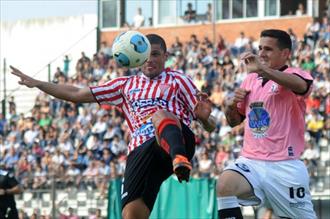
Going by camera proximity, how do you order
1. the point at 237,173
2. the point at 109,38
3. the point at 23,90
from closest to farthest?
the point at 237,173 < the point at 23,90 < the point at 109,38

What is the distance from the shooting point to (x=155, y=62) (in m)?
10.9

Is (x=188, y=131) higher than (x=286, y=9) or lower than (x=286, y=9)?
lower

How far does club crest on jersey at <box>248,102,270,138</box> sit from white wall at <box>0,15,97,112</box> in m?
26.7

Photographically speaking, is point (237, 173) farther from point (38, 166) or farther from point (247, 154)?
point (38, 166)

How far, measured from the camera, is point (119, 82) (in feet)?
36.3

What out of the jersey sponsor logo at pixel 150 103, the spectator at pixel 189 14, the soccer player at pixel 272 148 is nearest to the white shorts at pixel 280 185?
the soccer player at pixel 272 148

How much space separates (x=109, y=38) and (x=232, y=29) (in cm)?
485

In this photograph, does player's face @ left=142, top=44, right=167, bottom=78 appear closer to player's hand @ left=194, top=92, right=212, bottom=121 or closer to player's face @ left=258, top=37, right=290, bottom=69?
player's hand @ left=194, top=92, right=212, bottom=121

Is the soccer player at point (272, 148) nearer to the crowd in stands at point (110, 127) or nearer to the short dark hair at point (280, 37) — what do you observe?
the short dark hair at point (280, 37)

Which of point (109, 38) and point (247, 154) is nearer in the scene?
point (247, 154)

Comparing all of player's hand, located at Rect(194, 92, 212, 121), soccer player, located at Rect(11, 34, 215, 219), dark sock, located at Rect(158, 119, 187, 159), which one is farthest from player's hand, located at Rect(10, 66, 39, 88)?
player's hand, located at Rect(194, 92, 212, 121)

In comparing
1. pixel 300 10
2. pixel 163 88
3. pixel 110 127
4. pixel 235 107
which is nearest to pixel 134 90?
pixel 163 88

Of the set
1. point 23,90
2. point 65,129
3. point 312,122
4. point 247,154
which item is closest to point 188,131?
point 247,154

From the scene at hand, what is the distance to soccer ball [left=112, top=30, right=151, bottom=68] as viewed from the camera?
10578 mm
